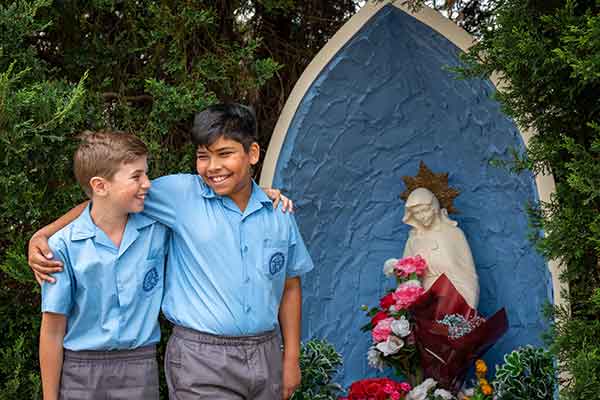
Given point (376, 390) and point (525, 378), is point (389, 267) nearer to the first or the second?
point (376, 390)

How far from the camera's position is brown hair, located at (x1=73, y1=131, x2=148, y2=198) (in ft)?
8.34

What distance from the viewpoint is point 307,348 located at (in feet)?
11.9

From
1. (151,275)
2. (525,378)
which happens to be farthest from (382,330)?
(151,275)

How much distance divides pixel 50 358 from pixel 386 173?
6.55ft

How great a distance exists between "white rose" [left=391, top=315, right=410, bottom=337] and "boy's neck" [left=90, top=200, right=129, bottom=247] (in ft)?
4.69

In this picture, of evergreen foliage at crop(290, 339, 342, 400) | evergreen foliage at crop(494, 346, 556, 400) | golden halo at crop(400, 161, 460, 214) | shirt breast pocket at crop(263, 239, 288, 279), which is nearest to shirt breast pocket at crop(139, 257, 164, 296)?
shirt breast pocket at crop(263, 239, 288, 279)

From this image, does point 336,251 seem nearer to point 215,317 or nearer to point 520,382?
point 520,382

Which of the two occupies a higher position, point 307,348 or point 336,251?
point 336,251

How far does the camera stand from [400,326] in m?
3.51

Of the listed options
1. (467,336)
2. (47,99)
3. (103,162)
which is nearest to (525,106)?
(467,336)

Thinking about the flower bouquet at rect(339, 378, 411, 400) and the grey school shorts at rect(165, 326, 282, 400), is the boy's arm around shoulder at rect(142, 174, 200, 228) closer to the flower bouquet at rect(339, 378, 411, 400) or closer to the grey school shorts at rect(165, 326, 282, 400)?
the grey school shorts at rect(165, 326, 282, 400)

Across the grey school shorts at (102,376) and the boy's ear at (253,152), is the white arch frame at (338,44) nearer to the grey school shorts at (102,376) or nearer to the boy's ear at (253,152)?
the boy's ear at (253,152)

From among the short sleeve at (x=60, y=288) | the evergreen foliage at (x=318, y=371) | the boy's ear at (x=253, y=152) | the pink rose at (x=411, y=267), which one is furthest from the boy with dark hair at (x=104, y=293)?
the pink rose at (x=411, y=267)

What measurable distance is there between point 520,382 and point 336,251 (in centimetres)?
108
